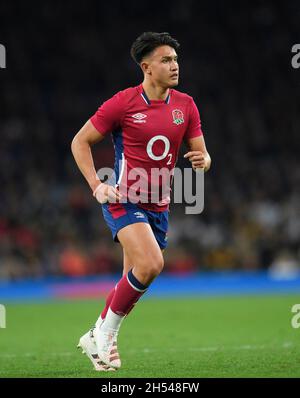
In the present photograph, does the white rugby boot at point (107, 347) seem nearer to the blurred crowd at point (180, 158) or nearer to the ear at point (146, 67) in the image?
the ear at point (146, 67)

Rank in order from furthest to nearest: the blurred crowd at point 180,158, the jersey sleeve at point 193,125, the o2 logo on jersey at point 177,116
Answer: the blurred crowd at point 180,158, the jersey sleeve at point 193,125, the o2 logo on jersey at point 177,116

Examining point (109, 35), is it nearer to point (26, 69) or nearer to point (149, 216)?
point (26, 69)

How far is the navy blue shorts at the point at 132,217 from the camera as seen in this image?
7031 millimetres

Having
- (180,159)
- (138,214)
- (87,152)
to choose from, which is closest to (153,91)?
(87,152)

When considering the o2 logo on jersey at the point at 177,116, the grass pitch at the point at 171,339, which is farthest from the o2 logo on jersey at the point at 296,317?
the o2 logo on jersey at the point at 177,116

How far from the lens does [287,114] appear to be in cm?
2262

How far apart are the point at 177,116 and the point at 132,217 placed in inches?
37.8

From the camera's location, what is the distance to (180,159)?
2081 centimetres

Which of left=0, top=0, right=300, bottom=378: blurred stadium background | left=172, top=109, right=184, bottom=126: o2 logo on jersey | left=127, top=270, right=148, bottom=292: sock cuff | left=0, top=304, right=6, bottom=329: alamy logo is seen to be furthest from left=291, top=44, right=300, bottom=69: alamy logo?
left=127, top=270, right=148, bottom=292: sock cuff

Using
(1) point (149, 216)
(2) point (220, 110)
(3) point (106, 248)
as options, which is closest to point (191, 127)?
(1) point (149, 216)

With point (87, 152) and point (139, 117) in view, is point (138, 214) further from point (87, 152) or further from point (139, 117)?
point (139, 117)

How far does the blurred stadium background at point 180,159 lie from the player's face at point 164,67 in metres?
10.9

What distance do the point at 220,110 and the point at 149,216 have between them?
52.4 ft
